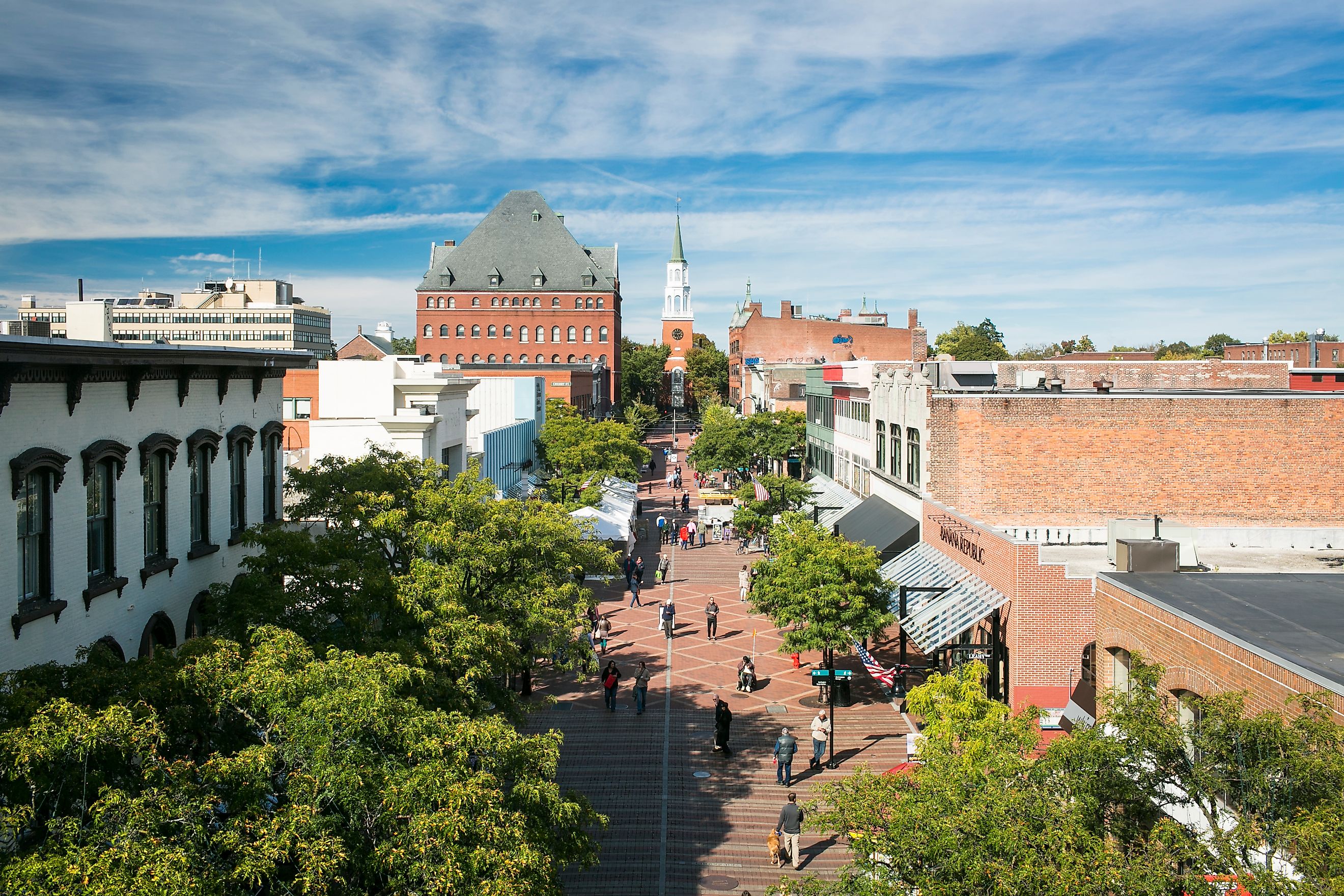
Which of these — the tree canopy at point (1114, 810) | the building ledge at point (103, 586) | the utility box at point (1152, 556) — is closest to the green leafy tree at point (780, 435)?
the utility box at point (1152, 556)

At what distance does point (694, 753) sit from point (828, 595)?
5.26 metres

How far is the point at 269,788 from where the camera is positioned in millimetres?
9727

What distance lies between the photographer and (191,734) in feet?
35.1

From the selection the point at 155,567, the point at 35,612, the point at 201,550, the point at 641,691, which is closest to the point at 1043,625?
the point at 641,691

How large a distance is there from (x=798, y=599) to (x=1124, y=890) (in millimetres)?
18110

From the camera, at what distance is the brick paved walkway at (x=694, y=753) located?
18359 mm

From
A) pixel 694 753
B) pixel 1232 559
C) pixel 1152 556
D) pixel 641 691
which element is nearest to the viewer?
pixel 1152 556

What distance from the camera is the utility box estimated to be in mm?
20531

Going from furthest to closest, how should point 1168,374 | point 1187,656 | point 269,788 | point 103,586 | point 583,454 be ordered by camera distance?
1. point 583,454
2. point 1168,374
3. point 1187,656
4. point 103,586
5. point 269,788

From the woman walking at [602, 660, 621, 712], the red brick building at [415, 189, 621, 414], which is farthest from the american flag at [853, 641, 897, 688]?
the red brick building at [415, 189, 621, 414]

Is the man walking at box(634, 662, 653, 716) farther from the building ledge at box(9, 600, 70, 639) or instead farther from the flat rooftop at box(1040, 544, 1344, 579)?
the building ledge at box(9, 600, 70, 639)

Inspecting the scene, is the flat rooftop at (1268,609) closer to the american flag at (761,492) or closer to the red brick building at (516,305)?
the american flag at (761,492)

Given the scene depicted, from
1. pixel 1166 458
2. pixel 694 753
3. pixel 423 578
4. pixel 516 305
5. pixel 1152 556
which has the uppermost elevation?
pixel 516 305

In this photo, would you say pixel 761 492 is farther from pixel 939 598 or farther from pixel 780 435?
pixel 939 598
